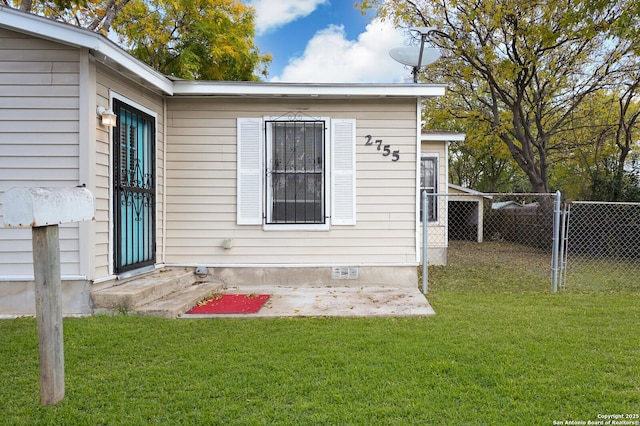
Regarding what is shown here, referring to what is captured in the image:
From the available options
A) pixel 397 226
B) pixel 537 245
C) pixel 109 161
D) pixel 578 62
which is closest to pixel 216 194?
pixel 109 161

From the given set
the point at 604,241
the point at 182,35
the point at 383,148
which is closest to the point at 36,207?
the point at 383,148

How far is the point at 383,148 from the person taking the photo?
5414mm

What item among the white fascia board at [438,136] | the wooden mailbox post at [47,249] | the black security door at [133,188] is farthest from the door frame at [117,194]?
the white fascia board at [438,136]

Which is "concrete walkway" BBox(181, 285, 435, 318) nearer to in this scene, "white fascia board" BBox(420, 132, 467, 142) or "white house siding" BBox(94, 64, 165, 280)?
"white house siding" BBox(94, 64, 165, 280)

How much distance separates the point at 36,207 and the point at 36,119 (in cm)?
260

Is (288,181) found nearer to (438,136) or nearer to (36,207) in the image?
(36,207)

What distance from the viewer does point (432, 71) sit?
12234 millimetres

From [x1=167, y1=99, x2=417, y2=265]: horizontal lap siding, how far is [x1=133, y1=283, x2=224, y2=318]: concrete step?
0.46 m

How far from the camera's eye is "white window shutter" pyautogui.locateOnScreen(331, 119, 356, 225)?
5.40 meters

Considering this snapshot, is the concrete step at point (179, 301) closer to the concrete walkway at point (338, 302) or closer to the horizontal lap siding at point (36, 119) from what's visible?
the concrete walkway at point (338, 302)

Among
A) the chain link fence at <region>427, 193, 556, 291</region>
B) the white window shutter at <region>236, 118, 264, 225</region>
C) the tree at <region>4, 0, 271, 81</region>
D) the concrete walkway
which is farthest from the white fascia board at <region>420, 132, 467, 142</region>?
the tree at <region>4, 0, 271, 81</region>

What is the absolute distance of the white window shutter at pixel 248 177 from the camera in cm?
537

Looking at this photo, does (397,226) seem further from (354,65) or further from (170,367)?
(354,65)

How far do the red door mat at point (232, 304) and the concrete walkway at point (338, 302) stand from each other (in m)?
0.10
